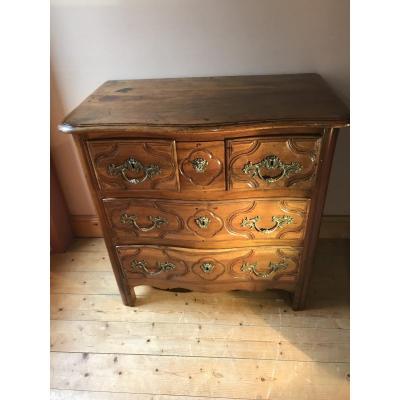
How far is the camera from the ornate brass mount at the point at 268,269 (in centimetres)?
140

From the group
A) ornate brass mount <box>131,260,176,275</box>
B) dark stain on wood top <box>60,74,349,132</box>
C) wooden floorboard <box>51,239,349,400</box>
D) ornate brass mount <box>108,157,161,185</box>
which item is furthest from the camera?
ornate brass mount <box>131,260,176,275</box>

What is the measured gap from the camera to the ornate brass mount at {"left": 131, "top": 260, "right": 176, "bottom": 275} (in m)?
1.45

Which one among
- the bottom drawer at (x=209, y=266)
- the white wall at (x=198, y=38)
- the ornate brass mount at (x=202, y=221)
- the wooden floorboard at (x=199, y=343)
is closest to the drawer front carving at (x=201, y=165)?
the ornate brass mount at (x=202, y=221)

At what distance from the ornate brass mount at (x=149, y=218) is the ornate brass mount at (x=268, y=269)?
0.38m

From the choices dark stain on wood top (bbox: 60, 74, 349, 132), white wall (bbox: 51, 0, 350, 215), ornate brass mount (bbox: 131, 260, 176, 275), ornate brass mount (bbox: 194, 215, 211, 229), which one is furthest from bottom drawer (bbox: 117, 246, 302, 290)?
white wall (bbox: 51, 0, 350, 215)

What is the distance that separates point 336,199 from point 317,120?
86 cm

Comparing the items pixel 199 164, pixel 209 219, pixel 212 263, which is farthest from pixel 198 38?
pixel 212 263

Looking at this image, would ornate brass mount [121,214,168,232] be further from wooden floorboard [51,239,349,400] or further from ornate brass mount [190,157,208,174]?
wooden floorboard [51,239,349,400]

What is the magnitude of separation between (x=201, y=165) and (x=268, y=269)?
55 cm

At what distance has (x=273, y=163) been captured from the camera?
1.15 meters

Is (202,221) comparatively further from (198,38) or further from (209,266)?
(198,38)

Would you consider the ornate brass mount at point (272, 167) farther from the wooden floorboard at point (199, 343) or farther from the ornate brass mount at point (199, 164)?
the wooden floorboard at point (199, 343)

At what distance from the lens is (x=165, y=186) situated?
1222mm

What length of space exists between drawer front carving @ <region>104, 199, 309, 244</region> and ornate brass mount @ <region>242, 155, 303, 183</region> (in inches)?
4.4
